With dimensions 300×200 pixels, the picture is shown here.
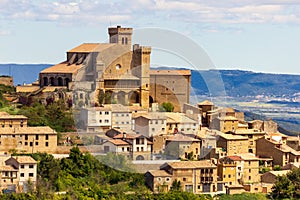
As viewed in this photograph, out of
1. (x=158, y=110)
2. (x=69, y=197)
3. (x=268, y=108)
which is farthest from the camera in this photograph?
(x=268, y=108)

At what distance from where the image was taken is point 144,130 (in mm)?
34438

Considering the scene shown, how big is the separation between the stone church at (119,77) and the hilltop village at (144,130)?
42mm

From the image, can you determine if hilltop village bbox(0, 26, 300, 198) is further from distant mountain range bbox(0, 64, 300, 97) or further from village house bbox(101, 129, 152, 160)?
A: distant mountain range bbox(0, 64, 300, 97)

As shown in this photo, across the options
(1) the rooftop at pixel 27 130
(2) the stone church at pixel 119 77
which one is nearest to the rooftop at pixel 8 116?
(1) the rooftop at pixel 27 130

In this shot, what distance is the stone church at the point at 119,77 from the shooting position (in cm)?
3894

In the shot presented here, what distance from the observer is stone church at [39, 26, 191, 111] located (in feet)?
128

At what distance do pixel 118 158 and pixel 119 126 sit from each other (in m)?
3.50

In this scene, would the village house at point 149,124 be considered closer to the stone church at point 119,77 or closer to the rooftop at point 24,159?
the stone church at point 119,77

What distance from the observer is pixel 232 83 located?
10275 cm

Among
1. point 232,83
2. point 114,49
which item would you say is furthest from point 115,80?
point 232,83

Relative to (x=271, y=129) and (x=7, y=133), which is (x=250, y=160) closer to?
(x=271, y=129)

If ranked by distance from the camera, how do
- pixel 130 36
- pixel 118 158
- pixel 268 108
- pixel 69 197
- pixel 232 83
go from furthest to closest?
pixel 268 108 → pixel 232 83 → pixel 130 36 → pixel 118 158 → pixel 69 197

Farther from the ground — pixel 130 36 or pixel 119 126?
pixel 130 36

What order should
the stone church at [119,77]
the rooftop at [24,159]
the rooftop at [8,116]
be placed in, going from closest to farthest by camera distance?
the rooftop at [24,159], the rooftop at [8,116], the stone church at [119,77]
